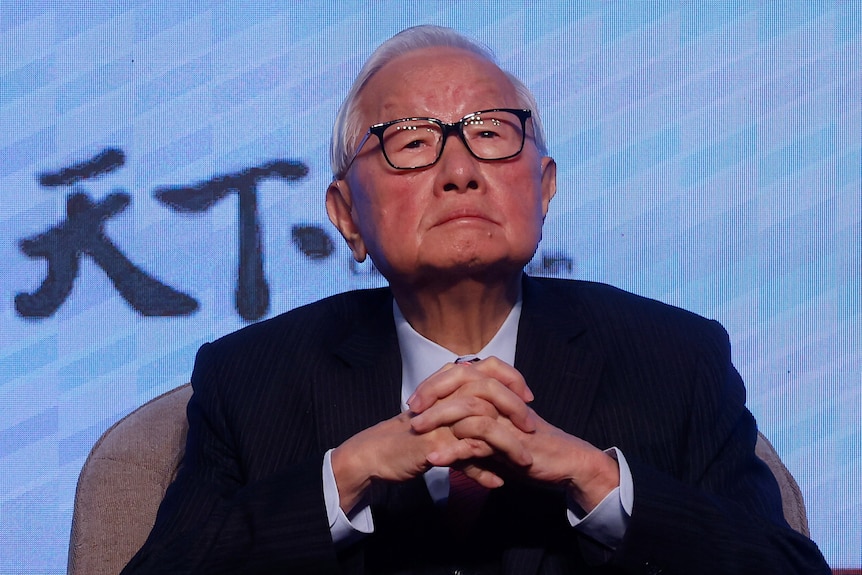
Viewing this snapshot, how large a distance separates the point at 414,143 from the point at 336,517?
0.67m

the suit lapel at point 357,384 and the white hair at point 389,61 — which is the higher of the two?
the white hair at point 389,61

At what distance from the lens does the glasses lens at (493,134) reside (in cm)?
163

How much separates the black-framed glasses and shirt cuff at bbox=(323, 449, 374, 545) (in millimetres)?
547

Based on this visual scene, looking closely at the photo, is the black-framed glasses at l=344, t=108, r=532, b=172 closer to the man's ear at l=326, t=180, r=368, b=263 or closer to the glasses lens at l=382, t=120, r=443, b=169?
the glasses lens at l=382, t=120, r=443, b=169

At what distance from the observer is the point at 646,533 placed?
1.34 m

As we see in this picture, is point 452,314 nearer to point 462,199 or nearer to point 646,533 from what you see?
point 462,199

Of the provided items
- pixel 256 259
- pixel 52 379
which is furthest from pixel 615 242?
pixel 52 379

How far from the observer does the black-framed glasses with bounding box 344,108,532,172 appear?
1620 millimetres

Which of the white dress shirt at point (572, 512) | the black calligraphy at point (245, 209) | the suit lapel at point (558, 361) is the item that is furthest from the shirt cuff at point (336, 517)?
the black calligraphy at point (245, 209)

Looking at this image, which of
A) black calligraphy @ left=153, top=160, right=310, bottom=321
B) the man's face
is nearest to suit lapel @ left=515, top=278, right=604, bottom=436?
the man's face

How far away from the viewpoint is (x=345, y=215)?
1.84m

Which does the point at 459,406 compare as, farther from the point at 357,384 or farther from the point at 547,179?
the point at 547,179

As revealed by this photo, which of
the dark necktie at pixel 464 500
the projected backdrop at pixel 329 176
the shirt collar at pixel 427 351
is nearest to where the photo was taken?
the dark necktie at pixel 464 500

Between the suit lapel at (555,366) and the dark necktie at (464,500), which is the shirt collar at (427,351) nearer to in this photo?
the suit lapel at (555,366)
